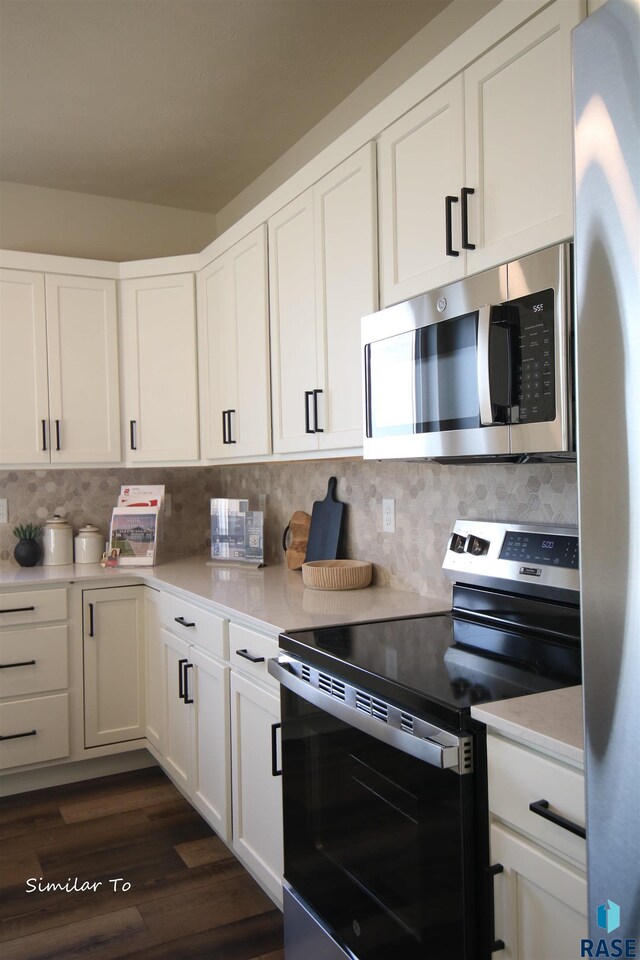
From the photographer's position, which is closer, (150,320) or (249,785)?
(249,785)

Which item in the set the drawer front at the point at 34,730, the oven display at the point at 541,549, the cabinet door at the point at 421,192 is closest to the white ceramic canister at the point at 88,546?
the drawer front at the point at 34,730

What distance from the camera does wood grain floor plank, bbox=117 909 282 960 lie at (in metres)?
1.94

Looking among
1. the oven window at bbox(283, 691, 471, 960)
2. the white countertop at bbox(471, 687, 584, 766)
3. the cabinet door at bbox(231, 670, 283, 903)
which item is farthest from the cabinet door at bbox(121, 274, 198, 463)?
the white countertop at bbox(471, 687, 584, 766)

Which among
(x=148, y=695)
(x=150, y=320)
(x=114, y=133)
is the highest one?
(x=114, y=133)

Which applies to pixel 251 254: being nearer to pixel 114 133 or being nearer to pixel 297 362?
pixel 297 362

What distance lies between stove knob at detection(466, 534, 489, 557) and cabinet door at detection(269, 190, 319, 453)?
25.1 inches

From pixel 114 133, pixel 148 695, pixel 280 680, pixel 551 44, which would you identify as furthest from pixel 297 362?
pixel 148 695

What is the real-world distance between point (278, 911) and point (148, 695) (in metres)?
1.28

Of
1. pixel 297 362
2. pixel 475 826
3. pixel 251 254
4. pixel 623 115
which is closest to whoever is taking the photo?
pixel 623 115

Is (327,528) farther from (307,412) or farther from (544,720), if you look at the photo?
(544,720)

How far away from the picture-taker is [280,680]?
5.90 ft

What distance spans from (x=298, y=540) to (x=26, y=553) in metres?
1.31

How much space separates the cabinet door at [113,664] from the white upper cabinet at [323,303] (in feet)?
3.61

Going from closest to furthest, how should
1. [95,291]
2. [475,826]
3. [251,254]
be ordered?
[475,826]
[251,254]
[95,291]
